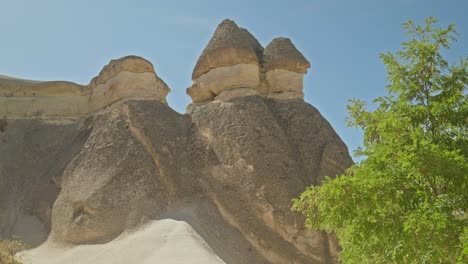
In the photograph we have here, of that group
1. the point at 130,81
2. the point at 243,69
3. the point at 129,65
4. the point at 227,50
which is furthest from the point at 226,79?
the point at 129,65

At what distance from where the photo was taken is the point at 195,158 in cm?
1780

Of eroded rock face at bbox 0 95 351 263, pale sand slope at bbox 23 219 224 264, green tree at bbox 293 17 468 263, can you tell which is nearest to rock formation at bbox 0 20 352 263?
eroded rock face at bbox 0 95 351 263

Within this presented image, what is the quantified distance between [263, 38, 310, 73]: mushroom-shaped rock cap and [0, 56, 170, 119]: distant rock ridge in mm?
4725

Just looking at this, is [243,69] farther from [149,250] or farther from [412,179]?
[412,179]

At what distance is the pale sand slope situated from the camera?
13.9 m

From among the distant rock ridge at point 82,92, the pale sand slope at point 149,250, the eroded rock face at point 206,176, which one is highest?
the distant rock ridge at point 82,92

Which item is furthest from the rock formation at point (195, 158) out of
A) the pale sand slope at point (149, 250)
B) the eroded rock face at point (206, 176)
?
the pale sand slope at point (149, 250)

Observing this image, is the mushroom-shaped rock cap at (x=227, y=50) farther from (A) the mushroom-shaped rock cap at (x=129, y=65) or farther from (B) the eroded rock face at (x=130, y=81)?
(A) the mushroom-shaped rock cap at (x=129, y=65)

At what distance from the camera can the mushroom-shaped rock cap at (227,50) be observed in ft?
65.1

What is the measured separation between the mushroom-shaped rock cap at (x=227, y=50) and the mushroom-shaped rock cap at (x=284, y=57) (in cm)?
46

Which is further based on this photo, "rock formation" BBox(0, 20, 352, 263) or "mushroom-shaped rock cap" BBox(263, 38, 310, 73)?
"mushroom-shaped rock cap" BBox(263, 38, 310, 73)

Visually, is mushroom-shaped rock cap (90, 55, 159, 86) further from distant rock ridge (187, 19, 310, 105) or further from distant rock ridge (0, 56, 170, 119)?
distant rock ridge (187, 19, 310, 105)

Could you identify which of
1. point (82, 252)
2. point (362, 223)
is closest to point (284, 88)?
point (82, 252)

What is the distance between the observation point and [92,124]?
2114 centimetres
